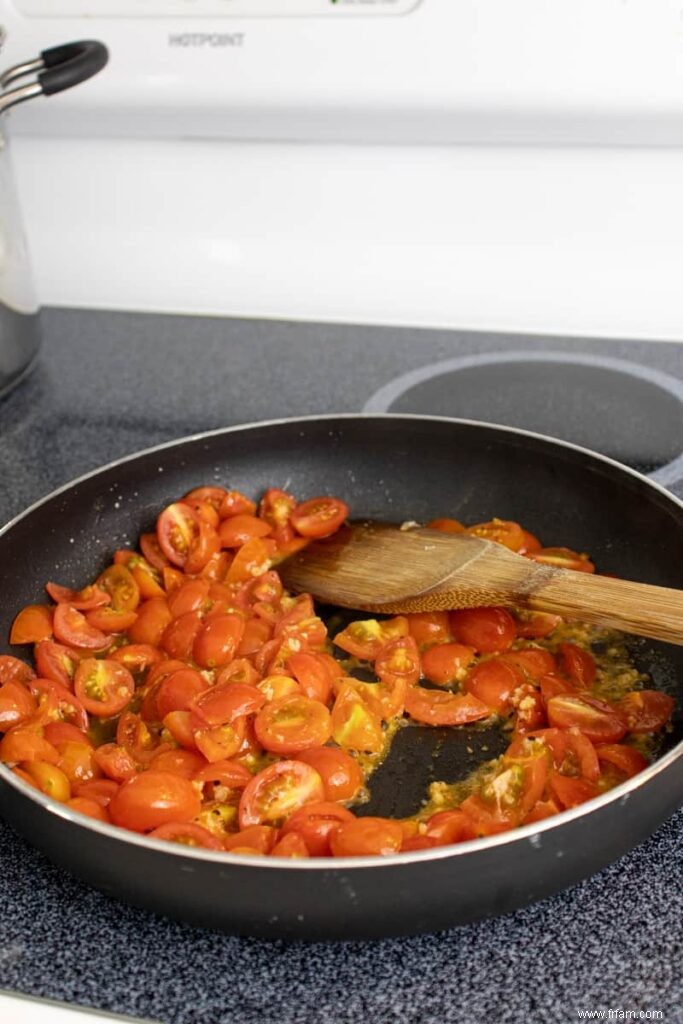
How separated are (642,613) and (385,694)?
22cm

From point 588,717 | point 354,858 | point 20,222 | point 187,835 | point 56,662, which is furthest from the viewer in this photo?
point 20,222

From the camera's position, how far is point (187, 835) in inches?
27.6

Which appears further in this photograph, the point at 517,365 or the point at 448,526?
the point at 517,365

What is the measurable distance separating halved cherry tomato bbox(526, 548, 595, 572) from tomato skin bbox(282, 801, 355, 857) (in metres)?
0.39

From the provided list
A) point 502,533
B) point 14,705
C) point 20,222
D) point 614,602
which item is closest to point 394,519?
point 502,533

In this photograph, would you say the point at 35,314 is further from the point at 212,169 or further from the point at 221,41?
the point at 221,41

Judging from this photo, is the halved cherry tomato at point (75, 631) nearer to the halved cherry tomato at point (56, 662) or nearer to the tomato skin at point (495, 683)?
the halved cherry tomato at point (56, 662)

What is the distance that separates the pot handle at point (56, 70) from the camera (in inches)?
43.1

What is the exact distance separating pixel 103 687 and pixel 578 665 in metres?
0.40

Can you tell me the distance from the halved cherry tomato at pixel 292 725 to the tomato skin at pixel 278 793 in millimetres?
43

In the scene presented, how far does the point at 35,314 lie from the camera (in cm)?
135

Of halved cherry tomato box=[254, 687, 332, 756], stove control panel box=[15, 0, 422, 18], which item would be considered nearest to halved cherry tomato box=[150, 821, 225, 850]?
halved cherry tomato box=[254, 687, 332, 756]

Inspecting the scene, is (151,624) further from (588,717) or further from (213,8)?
(213,8)

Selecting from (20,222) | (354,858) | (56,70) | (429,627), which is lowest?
(429,627)
